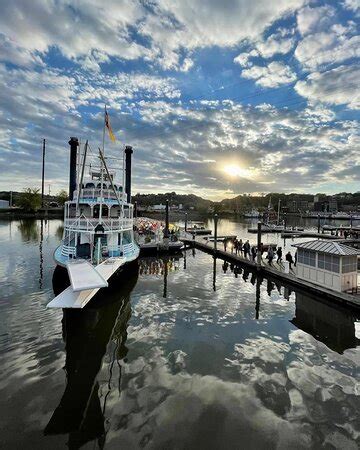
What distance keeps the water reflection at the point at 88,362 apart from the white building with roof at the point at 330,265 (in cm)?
1441

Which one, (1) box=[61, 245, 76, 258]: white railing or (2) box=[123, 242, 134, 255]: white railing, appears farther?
(2) box=[123, 242, 134, 255]: white railing

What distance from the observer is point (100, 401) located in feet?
28.9

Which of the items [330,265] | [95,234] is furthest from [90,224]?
[330,265]

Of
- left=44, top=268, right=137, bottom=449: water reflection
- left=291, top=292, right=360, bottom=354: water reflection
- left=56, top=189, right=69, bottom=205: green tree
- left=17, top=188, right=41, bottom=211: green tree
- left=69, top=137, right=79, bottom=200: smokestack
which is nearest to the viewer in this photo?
left=44, top=268, right=137, bottom=449: water reflection

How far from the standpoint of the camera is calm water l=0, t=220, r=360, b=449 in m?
7.57

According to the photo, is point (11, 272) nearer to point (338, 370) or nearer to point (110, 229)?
point (110, 229)

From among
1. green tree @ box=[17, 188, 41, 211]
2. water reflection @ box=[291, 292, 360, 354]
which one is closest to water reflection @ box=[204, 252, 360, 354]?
water reflection @ box=[291, 292, 360, 354]

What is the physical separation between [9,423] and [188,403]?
210 inches

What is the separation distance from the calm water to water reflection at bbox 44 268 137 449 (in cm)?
5

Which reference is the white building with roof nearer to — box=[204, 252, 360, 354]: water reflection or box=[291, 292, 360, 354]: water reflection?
box=[204, 252, 360, 354]: water reflection

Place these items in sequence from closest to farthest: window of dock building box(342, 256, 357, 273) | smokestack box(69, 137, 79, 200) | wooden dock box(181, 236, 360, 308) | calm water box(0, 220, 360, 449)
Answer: calm water box(0, 220, 360, 449) → wooden dock box(181, 236, 360, 308) → window of dock building box(342, 256, 357, 273) → smokestack box(69, 137, 79, 200)

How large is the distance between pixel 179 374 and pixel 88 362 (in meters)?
3.95

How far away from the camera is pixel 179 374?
33.8 feet

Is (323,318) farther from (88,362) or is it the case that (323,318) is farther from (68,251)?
(68,251)
